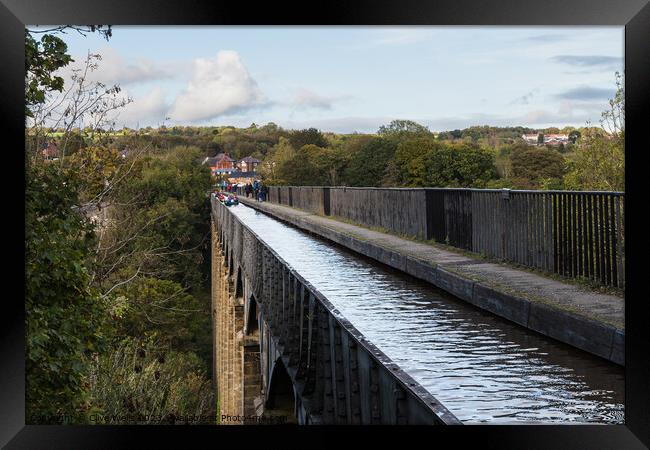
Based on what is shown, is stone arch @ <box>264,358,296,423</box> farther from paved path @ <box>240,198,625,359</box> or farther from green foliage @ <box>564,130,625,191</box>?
green foliage @ <box>564,130,625,191</box>

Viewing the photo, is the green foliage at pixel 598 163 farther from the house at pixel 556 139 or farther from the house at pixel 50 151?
the house at pixel 50 151

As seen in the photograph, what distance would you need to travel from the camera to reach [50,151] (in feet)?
51.3

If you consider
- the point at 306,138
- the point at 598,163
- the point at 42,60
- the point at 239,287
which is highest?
the point at 306,138

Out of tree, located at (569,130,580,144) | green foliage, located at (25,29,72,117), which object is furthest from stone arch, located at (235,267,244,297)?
green foliage, located at (25,29,72,117)

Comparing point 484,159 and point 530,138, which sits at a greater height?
point 530,138

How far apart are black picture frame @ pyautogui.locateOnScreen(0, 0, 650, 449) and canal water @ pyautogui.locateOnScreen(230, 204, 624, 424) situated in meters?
0.44

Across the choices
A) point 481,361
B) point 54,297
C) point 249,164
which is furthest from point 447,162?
point 249,164

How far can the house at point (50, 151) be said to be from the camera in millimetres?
15008

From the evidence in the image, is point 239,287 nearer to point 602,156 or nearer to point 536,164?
point 536,164
